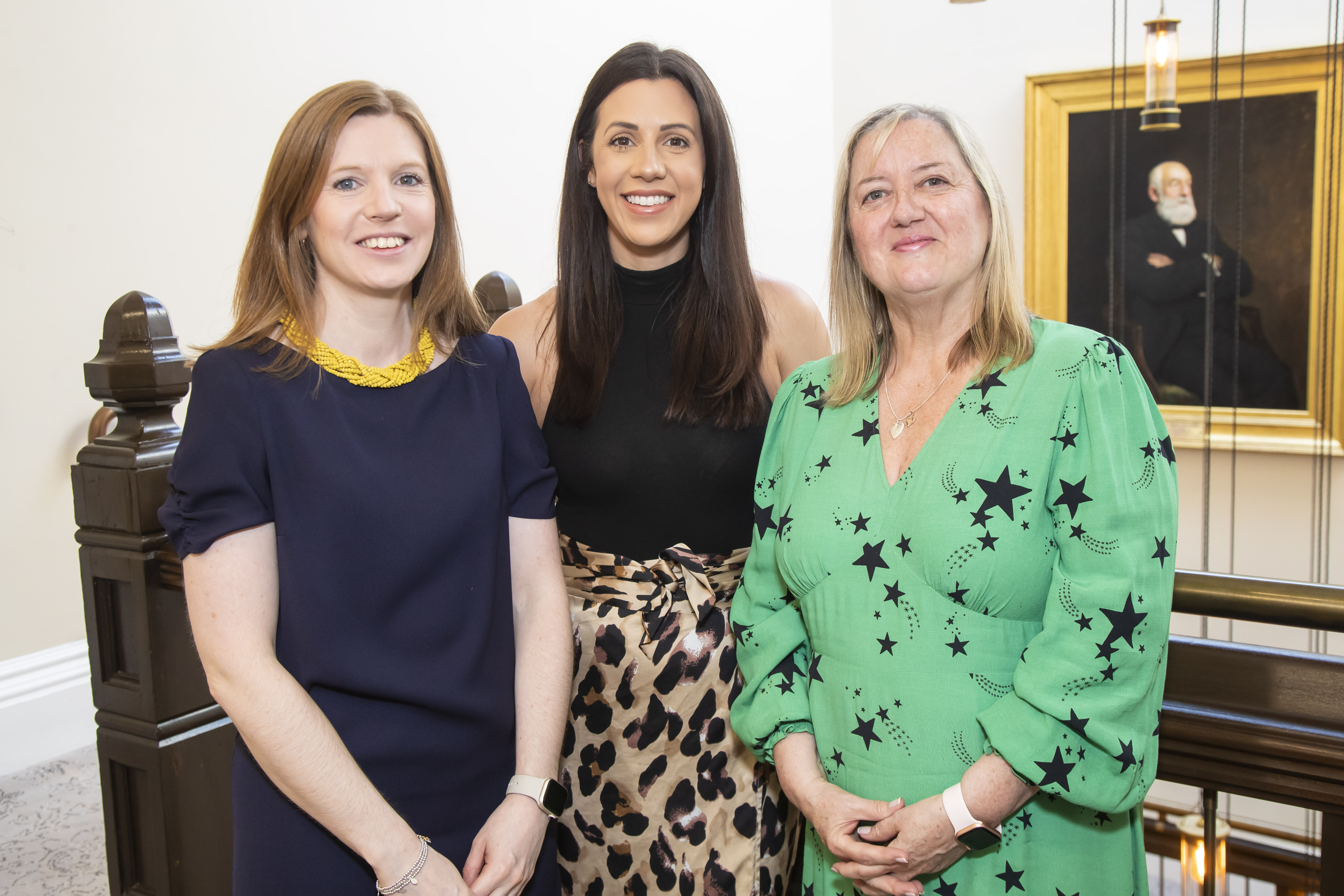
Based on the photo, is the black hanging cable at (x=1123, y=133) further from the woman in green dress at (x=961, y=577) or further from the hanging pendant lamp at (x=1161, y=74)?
the woman in green dress at (x=961, y=577)

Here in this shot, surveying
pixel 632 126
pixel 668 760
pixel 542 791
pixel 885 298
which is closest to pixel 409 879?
pixel 542 791

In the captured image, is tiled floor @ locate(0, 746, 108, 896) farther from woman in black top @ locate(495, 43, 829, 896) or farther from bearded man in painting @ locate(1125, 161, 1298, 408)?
bearded man in painting @ locate(1125, 161, 1298, 408)

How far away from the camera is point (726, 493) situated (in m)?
1.79

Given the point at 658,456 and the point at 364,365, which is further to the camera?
the point at 658,456

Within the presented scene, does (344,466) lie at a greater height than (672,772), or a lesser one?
greater

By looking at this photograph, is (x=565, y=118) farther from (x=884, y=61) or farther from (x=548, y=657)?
(x=548, y=657)

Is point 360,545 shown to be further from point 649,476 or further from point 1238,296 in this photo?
point 1238,296

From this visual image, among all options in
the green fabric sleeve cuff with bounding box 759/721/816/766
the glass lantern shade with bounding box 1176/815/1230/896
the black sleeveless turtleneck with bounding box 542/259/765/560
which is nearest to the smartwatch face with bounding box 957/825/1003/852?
the green fabric sleeve cuff with bounding box 759/721/816/766

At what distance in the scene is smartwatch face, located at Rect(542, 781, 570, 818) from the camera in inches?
55.6

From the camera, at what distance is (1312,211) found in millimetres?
5195

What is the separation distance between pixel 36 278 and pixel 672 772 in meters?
2.28

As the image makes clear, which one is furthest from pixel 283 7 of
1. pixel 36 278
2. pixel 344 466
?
pixel 344 466

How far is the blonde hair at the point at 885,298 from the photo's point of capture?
4.47 ft

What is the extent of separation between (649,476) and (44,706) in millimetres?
2094
